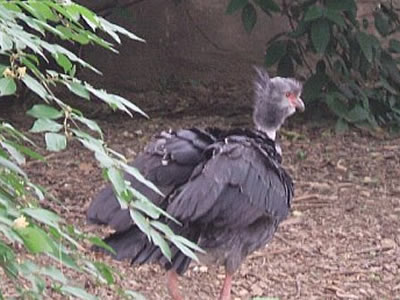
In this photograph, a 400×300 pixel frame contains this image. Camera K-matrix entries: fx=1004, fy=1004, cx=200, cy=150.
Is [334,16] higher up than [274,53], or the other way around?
[334,16]

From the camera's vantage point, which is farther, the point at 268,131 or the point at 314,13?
the point at 314,13

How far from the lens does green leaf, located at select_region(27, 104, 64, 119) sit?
1.58 m

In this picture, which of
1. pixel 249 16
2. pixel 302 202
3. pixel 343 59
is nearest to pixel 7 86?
pixel 302 202

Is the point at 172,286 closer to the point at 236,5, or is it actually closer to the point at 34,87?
the point at 34,87

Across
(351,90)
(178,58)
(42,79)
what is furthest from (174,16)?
(42,79)

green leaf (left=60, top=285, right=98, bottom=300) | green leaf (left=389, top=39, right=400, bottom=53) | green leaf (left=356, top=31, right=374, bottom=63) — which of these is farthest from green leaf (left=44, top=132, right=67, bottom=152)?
green leaf (left=389, top=39, right=400, bottom=53)

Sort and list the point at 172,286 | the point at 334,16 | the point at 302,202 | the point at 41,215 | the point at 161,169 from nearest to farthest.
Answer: the point at 41,215, the point at 161,169, the point at 172,286, the point at 302,202, the point at 334,16

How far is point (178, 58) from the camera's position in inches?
264

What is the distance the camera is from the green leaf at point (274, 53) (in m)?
5.60

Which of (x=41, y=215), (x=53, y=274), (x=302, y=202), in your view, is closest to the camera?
(x=41, y=215)

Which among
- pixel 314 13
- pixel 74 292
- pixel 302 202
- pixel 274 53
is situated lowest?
pixel 302 202

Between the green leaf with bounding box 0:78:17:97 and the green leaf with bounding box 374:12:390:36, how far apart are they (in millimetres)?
4272

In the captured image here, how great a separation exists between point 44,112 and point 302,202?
10.5 ft

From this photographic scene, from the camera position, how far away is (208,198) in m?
3.09
